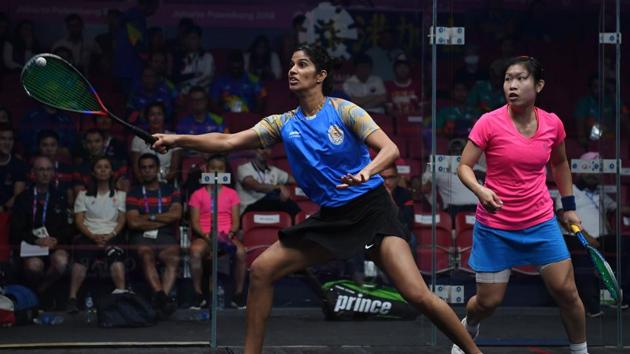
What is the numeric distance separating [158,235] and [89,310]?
2.28 feet

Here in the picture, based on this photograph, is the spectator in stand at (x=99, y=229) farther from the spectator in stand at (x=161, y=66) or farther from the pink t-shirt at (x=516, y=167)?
the pink t-shirt at (x=516, y=167)

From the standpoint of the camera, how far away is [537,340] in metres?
8.27

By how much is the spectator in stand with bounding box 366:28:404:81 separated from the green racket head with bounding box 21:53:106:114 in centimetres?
380

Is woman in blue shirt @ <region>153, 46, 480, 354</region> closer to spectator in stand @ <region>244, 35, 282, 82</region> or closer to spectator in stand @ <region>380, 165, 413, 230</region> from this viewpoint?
spectator in stand @ <region>380, 165, 413, 230</region>

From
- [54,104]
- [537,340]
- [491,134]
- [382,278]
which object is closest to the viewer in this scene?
[54,104]

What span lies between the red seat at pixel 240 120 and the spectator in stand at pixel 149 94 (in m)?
0.45

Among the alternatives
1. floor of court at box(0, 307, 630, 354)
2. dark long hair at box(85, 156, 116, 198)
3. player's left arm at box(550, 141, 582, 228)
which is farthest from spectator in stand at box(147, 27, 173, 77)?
Result: player's left arm at box(550, 141, 582, 228)

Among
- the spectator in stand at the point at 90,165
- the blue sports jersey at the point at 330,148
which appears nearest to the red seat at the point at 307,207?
the spectator in stand at the point at 90,165

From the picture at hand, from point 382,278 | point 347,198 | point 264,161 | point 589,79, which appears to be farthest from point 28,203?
point 589,79

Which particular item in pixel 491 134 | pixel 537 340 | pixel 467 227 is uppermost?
pixel 491 134

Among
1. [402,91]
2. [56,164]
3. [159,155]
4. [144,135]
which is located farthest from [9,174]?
[144,135]

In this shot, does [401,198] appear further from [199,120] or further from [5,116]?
[5,116]

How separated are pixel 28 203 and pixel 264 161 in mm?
1749

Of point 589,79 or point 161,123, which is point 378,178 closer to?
point 589,79
